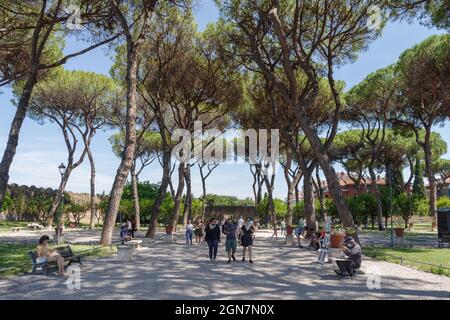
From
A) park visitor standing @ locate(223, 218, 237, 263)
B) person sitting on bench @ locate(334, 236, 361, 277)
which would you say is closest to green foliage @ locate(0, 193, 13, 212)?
park visitor standing @ locate(223, 218, 237, 263)

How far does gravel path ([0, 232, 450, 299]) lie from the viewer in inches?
270

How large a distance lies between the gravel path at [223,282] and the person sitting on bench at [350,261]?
25 centimetres

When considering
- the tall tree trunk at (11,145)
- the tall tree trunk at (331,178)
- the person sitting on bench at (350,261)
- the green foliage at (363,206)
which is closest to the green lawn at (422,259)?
the tall tree trunk at (331,178)

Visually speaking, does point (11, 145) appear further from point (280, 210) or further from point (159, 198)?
point (280, 210)

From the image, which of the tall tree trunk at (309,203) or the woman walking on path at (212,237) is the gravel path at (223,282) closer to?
the woman walking on path at (212,237)

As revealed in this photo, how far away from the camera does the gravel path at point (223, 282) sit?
22.5 feet

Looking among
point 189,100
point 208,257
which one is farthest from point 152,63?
point 208,257

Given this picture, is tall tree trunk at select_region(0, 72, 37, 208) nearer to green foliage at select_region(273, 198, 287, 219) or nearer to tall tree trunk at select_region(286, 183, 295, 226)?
tall tree trunk at select_region(286, 183, 295, 226)

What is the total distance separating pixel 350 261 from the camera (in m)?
8.81

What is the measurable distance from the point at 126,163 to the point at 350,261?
832 cm

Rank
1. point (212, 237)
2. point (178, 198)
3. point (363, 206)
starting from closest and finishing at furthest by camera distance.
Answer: point (212, 237) < point (178, 198) < point (363, 206)

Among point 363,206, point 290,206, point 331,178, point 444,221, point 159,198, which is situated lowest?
point 444,221

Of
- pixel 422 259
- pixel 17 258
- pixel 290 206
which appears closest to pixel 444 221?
pixel 422 259

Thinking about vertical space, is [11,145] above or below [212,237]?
above
